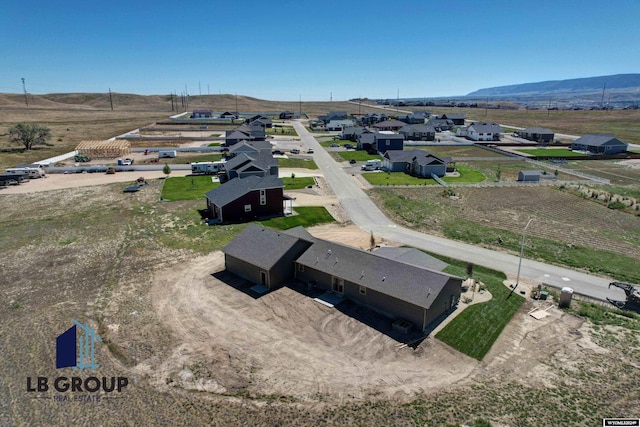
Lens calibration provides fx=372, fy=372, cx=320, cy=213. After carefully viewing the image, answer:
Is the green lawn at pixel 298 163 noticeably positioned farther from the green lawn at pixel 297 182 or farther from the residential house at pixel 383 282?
the residential house at pixel 383 282

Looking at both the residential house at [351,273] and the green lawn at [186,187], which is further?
the green lawn at [186,187]

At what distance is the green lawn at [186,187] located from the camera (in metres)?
51.2

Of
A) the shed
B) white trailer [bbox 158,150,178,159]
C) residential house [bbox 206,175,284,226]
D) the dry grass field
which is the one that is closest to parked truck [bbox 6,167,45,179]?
white trailer [bbox 158,150,178,159]

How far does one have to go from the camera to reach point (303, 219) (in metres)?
42.8

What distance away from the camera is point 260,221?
42094 mm

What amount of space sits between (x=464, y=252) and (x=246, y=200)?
23.8m

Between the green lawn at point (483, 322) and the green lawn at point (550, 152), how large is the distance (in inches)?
2736

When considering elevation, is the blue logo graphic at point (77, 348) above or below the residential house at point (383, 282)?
below

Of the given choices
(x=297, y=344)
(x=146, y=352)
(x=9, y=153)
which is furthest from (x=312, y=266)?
(x=9, y=153)

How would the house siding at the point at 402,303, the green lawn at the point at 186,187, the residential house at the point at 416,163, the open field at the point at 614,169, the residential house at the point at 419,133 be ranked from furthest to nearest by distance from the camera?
the residential house at the point at 419,133 < the residential house at the point at 416,163 < the open field at the point at 614,169 < the green lawn at the point at 186,187 < the house siding at the point at 402,303

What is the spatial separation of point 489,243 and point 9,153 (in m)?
92.2

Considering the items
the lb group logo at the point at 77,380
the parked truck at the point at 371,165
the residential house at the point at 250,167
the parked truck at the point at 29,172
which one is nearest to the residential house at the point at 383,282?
the lb group logo at the point at 77,380

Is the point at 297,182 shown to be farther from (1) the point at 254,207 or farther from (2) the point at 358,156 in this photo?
(2) the point at 358,156

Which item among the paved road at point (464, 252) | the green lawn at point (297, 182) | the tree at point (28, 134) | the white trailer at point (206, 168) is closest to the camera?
the paved road at point (464, 252)
